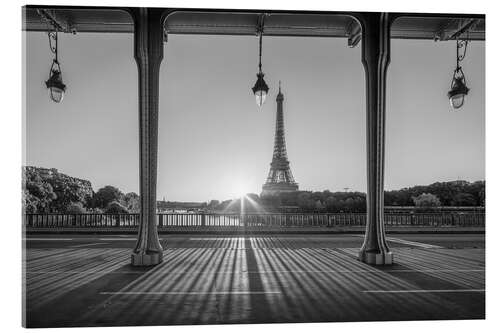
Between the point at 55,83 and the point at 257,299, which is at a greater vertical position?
the point at 55,83

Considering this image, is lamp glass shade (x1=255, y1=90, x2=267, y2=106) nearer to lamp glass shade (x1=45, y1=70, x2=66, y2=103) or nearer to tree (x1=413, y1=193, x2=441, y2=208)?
lamp glass shade (x1=45, y1=70, x2=66, y2=103)

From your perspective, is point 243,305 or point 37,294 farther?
point 37,294

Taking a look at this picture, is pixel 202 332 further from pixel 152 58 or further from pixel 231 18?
pixel 231 18

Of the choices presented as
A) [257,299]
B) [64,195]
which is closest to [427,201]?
[257,299]

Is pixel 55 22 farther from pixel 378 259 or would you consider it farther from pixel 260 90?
pixel 378 259

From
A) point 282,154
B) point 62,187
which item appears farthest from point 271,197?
point 62,187

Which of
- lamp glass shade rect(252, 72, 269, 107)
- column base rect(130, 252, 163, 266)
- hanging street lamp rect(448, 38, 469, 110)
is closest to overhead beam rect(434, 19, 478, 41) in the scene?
hanging street lamp rect(448, 38, 469, 110)
